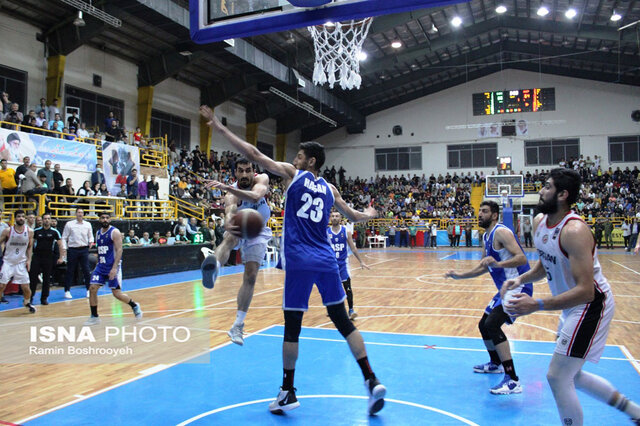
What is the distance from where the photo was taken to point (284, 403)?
150 inches

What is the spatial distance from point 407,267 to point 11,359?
13379 mm

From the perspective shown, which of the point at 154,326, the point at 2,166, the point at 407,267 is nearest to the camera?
the point at 154,326

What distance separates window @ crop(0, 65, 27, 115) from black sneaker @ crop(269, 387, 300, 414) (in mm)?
18128

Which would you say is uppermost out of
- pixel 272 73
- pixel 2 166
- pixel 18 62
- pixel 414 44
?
pixel 414 44

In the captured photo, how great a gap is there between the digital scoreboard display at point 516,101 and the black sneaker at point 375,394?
2776cm

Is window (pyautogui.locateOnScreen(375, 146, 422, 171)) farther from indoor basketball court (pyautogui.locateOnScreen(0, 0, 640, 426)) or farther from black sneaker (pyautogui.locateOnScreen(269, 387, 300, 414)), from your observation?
black sneaker (pyautogui.locateOnScreen(269, 387, 300, 414))

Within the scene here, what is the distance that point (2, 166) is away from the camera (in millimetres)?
12977

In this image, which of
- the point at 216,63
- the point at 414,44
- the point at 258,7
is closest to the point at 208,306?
the point at 258,7

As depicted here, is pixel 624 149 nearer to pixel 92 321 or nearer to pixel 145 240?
pixel 145 240

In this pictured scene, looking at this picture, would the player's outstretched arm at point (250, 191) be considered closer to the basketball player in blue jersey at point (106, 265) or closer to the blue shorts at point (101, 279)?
the basketball player in blue jersey at point (106, 265)

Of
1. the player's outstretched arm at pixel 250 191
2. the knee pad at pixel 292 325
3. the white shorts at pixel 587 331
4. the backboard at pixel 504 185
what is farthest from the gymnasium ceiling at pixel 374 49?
the white shorts at pixel 587 331

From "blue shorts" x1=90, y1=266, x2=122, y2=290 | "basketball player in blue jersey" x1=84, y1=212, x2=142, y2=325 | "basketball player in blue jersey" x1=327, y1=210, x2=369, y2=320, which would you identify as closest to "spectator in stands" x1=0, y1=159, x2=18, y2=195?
"basketball player in blue jersey" x1=84, y1=212, x2=142, y2=325

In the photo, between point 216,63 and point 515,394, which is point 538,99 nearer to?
point 216,63

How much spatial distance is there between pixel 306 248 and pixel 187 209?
1790 cm
